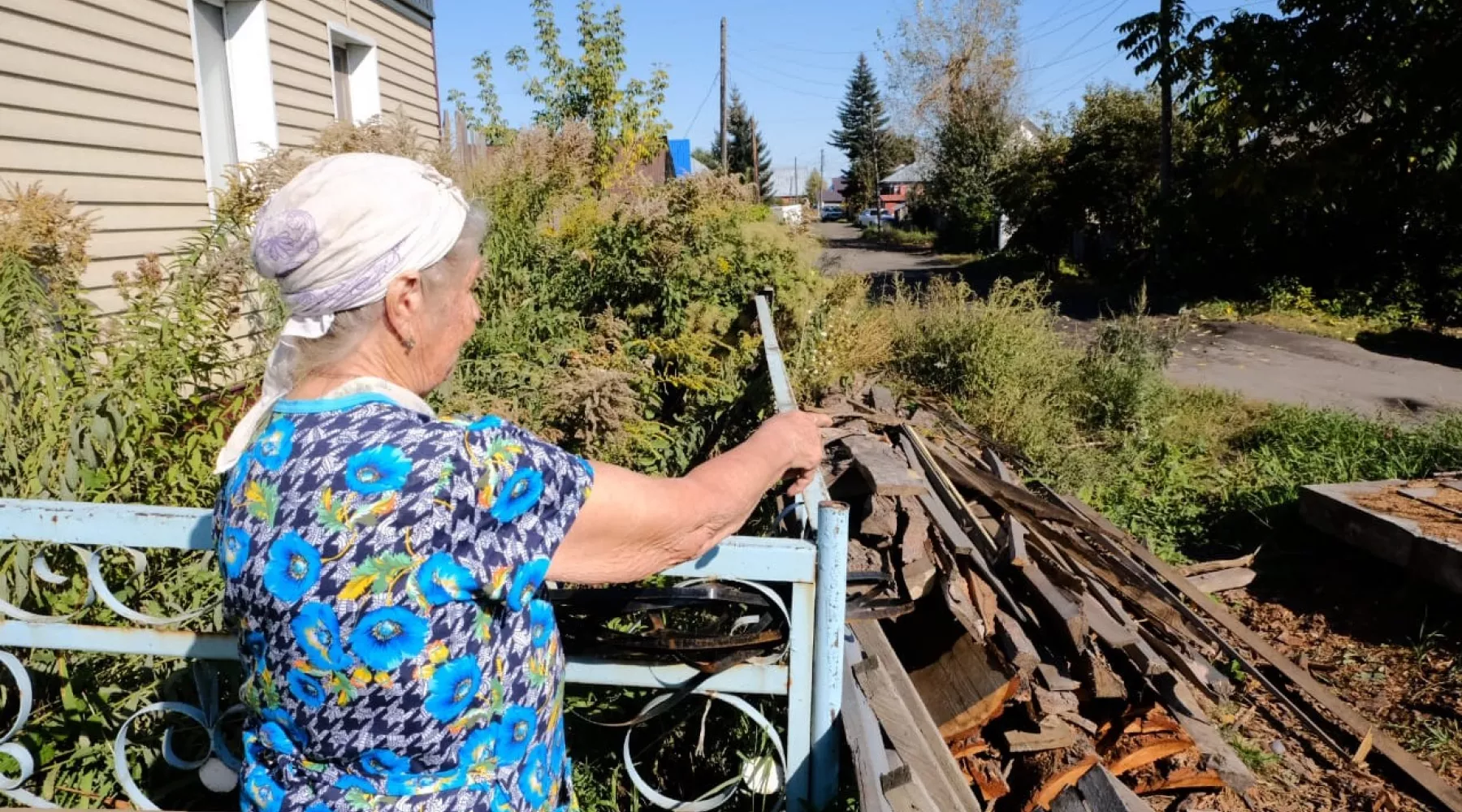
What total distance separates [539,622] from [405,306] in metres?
0.51

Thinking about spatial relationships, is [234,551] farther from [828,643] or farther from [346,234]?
[828,643]

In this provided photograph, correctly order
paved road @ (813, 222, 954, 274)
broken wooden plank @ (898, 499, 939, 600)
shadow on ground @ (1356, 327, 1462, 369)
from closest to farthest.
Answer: broken wooden plank @ (898, 499, 939, 600) < shadow on ground @ (1356, 327, 1462, 369) < paved road @ (813, 222, 954, 274)

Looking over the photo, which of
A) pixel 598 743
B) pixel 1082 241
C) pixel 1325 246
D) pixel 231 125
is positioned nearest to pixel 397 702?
pixel 598 743

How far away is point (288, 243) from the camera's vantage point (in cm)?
125

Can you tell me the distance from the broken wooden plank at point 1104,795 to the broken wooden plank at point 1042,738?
22 centimetres

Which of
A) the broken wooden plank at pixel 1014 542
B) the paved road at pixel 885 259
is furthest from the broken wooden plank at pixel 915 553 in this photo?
the paved road at pixel 885 259

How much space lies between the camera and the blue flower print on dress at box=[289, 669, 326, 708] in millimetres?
1268

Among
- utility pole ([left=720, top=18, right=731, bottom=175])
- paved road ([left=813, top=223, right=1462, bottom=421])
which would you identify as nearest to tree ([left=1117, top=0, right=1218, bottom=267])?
paved road ([left=813, top=223, right=1462, bottom=421])

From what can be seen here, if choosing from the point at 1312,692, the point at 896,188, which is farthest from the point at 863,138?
the point at 1312,692

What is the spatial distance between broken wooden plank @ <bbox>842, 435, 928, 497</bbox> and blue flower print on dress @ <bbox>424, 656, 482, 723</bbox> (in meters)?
2.45

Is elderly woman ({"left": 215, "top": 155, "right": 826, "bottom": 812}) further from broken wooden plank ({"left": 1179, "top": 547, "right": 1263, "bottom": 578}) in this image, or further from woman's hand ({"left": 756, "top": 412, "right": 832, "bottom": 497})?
broken wooden plank ({"left": 1179, "top": 547, "right": 1263, "bottom": 578})

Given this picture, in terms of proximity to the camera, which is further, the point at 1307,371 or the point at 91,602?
the point at 1307,371

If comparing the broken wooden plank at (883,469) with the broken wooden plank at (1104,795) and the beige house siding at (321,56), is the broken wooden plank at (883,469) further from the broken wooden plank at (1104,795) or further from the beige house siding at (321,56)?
the beige house siding at (321,56)

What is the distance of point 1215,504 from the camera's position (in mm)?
6465
